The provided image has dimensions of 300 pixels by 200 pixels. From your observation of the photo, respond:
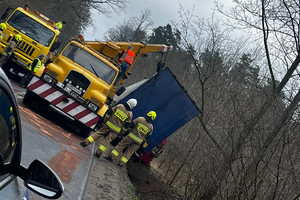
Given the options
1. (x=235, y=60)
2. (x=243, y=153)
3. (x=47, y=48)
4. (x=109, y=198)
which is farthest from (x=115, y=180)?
(x=235, y=60)

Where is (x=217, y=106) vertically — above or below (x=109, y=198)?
above

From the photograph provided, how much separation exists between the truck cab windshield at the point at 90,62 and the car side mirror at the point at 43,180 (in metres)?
10.3

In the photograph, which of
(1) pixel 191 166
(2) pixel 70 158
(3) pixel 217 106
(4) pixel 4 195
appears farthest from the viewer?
(3) pixel 217 106

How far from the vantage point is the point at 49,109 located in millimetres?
12367

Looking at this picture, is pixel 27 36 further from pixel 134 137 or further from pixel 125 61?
pixel 134 137

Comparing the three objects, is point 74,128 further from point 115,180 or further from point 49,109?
point 115,180

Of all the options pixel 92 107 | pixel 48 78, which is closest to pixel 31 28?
pixel 48 78

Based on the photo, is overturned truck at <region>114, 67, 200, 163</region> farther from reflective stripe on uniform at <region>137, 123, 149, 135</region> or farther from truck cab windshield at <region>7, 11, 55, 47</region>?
truck cab windshield at <region>7, 11, 55, 47</region>

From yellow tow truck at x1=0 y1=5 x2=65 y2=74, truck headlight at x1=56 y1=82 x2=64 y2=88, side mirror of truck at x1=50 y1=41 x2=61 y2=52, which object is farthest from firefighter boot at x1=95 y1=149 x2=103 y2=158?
yellow tow truck at x1=0 y1=5 x2=65 y2=74

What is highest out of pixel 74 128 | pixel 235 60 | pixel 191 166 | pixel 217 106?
pixel 235 60

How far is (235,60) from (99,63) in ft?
28.6

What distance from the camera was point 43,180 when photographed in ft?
7.97

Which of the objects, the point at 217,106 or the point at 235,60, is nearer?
the point at 217,106

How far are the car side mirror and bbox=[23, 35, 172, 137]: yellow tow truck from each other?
9.05 meters
